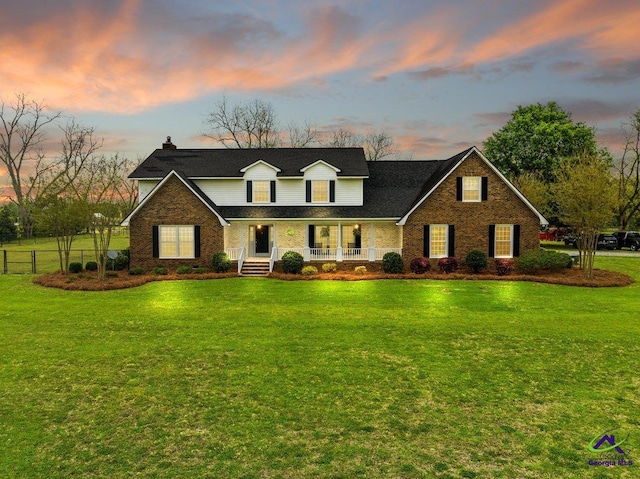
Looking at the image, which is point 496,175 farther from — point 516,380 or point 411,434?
point 411,434

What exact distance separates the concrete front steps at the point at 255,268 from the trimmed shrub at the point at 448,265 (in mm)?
10759

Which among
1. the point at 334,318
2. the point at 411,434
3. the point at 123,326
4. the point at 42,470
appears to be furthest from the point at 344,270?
the point at 42,470

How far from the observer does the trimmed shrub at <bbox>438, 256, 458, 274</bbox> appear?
949 inches

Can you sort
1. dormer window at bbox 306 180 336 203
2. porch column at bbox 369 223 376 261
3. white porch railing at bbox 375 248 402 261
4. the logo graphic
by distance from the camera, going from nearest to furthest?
the logo graphic
porch column at bbox 369 223 376 261
white porch railing at bbox 375 248 402 261
dormer window at bbox 306 180 336 203

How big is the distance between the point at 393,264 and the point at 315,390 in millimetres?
16575

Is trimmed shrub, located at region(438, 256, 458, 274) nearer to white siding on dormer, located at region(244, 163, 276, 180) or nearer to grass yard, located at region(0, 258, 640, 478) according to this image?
grass yard, located at region(0, 258, 640, 478)

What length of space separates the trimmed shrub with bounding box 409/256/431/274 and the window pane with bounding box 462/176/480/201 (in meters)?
4.75

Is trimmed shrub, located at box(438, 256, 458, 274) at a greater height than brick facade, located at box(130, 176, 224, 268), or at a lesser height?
lesser

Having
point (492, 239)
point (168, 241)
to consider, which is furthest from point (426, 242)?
point (168, 241)

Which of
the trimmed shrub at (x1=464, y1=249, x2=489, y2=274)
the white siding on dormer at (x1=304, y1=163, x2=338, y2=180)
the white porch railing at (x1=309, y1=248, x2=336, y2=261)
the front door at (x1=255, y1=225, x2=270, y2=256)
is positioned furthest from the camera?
the front door at (x1=255, y1=225, x2=270, y2=256)

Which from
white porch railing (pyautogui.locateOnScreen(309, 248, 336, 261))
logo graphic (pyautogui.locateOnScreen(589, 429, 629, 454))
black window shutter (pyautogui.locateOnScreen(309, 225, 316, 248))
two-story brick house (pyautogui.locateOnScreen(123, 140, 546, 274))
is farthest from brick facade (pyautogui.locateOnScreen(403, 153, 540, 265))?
logo graphic (pyautogui.locateOnScreen(589, 429, 629, 454))

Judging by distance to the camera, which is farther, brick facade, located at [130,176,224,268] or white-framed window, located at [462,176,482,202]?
white-framed window, located at [462,176,482,202]

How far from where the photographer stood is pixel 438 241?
2505 centimetres

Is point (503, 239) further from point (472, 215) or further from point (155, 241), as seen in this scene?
point (155, 241)
